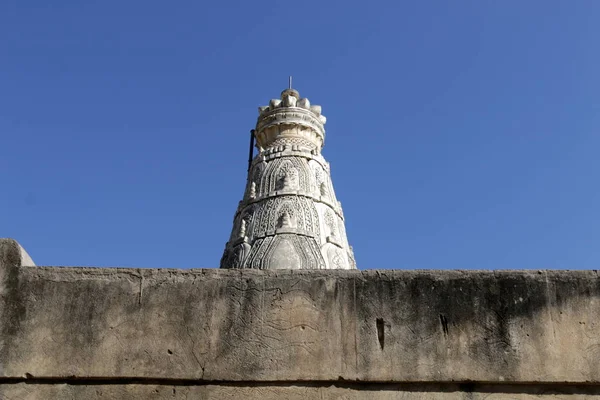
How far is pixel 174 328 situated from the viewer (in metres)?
4.46

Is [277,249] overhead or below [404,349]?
overhead

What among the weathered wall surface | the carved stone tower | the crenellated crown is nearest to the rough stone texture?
the weathered wall surface

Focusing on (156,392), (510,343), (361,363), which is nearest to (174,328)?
(156,392)

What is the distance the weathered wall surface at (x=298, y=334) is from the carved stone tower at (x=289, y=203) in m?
15.4

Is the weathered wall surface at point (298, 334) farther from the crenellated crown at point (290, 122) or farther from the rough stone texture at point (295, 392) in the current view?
the crenellated crown at point (290, 122)

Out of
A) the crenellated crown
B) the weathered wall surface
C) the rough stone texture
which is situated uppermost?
the crenellated crown

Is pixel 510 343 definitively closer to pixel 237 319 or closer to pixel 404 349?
pixel 404 349

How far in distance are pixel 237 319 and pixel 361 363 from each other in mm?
818

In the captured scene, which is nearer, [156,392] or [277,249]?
[156,392]

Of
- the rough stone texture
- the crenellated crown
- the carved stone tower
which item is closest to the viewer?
the rough stone texture

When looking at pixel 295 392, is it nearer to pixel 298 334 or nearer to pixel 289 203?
pixel 298 334

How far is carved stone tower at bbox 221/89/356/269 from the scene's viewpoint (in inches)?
834

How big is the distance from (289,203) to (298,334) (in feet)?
59.3

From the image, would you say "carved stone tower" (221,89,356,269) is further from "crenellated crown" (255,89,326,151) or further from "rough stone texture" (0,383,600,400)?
"rough stone texture" (0,383,600,400)
